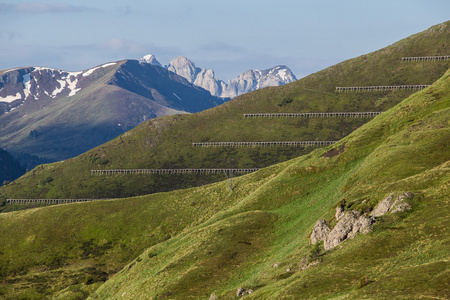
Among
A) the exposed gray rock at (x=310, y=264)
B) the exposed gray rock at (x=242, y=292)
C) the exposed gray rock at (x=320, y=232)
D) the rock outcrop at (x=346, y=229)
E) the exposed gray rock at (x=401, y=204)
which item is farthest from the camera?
the exposed gray rock at (x=320, y=232)

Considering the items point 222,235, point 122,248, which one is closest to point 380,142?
point 222,235

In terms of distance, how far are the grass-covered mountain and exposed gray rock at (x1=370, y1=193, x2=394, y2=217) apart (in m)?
2.35

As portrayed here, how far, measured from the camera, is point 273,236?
87000mm

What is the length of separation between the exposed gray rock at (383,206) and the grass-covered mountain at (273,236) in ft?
7.70

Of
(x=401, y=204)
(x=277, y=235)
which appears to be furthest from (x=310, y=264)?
(x=277, y=235)

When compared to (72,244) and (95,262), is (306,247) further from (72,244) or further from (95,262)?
(72,244)

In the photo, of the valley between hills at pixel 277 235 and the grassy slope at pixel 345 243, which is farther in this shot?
the valley between hills at pixel 277 235

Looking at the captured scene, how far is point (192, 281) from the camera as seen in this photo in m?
75.4

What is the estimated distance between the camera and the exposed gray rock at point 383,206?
64250mm

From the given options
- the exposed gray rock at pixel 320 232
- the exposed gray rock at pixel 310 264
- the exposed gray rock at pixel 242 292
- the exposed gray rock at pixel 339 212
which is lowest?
the exposed gray rock at pixel 242 292

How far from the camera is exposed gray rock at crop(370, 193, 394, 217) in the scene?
64250mm

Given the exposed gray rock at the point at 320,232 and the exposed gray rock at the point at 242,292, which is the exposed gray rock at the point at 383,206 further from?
the exposed gray rock at the point at 242,292

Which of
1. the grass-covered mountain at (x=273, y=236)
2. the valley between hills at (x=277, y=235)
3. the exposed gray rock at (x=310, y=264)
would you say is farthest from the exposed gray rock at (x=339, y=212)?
the exposed gray rock at (x=310, y=264)

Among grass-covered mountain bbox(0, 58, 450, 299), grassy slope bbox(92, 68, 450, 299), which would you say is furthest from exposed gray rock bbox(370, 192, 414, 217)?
grassy slope bbox(92, 68, 450, 299)
